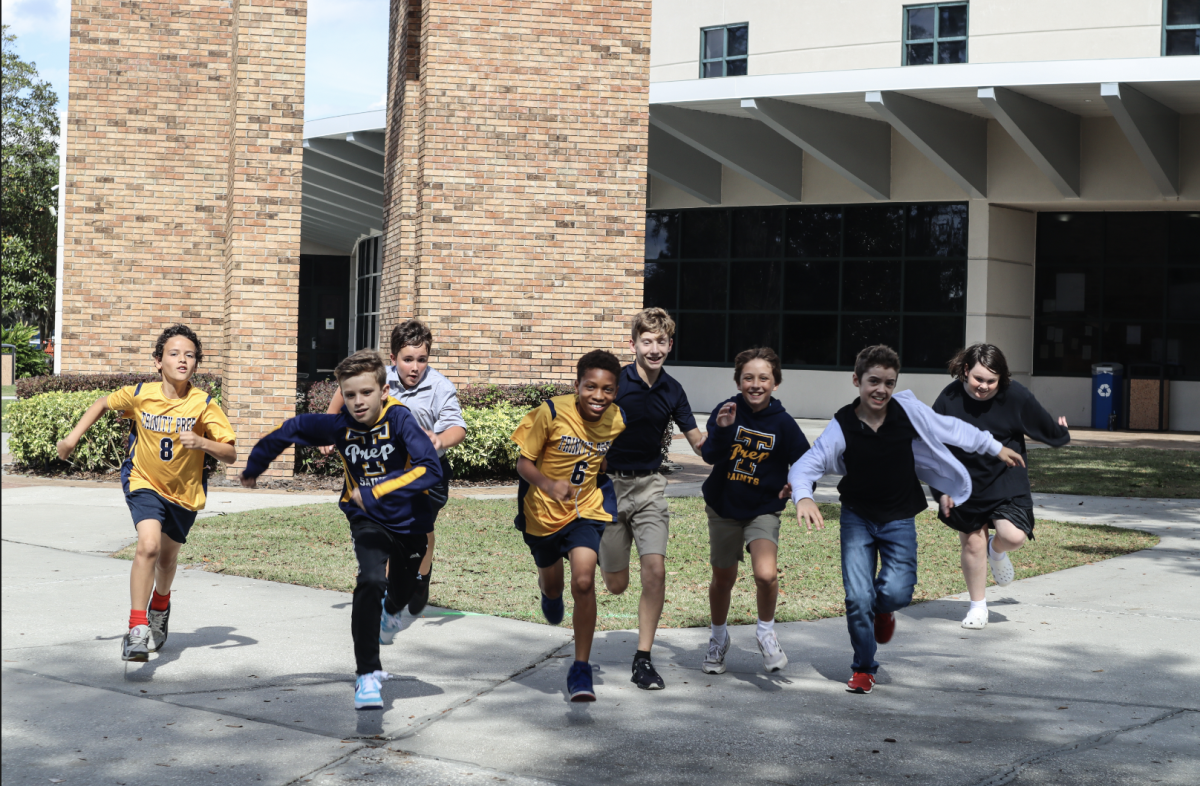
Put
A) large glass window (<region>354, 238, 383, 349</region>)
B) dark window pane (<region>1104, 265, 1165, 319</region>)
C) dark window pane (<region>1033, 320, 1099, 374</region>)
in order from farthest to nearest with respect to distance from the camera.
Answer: large glass window (<region>354, 238, 383, 349</region>) < dark window pane (<region>1033, 320, 1099, 374</region>) < dark window pane (<region>1104, 265, 1165, 319</region>)

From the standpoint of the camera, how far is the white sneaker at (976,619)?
671 centimetres

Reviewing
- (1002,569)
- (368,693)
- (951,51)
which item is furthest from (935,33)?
(368,693)

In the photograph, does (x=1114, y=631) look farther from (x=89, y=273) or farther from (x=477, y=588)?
(x=89, y=273)

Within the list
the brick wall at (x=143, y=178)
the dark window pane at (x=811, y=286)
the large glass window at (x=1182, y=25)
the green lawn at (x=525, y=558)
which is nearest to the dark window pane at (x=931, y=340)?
the dark window pane at (x=811, y=286)

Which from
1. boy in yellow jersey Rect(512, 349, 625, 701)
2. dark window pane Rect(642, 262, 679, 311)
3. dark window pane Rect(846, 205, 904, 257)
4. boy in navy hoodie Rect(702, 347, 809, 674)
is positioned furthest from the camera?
dark window pane Rect(642, 262, 679, 311)

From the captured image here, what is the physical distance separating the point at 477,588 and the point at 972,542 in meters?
3.08

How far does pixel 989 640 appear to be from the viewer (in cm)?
644

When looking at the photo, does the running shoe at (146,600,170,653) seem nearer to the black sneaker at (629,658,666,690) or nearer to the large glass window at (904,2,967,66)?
the black sneaker at (629,658,666,690)

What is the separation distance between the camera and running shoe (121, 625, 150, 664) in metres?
5.33

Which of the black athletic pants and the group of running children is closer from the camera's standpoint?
the black athletic pants

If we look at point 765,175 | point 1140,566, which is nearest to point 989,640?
point 1140,566

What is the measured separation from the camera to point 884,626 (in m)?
5.68

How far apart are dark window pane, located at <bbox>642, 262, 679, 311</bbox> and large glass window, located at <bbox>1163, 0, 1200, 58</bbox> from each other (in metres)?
10.4

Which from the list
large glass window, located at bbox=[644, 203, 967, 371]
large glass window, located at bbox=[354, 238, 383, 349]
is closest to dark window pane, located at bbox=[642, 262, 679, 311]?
large glass window, located at bbox=[644, 203, 967, 371]
